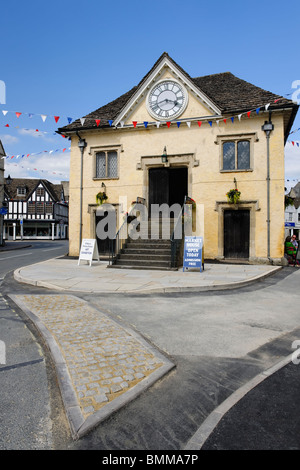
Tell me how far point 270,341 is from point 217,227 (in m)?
11.1

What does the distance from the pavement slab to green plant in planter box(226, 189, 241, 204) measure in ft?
35.1

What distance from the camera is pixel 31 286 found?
915cm

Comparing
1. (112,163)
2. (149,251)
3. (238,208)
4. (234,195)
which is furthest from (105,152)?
(238,208)

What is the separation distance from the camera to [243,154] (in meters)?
15.4

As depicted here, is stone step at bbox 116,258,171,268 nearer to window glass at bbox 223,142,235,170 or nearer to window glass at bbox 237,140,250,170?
window glass at bbox 223,142,235,170

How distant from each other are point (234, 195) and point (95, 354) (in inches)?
487

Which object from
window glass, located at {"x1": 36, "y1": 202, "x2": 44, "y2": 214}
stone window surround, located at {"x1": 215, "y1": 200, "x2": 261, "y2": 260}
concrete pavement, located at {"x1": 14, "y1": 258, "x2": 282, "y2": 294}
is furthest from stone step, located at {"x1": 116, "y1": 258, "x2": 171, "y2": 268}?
window glass, located at {"x1": 36, "y1": 202, "x2": 44, "y2": 214}

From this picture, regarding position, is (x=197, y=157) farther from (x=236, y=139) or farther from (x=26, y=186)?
(x=26, y=186)

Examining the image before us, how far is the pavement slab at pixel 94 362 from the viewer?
2.89 m

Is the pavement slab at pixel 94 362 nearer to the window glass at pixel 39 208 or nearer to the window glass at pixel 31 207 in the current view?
the window glass at pixel 39 208

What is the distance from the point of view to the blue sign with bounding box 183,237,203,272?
1185 centimetres

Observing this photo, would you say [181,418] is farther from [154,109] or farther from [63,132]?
[63,132]

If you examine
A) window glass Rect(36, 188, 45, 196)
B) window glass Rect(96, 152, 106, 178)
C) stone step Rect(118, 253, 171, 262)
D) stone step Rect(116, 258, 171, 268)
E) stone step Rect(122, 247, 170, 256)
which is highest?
window glass Rect(36, 188, 45, 196)
